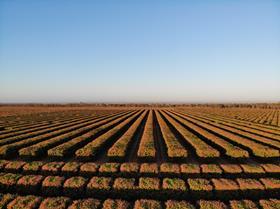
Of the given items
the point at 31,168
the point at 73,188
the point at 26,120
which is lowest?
the point at 73,188

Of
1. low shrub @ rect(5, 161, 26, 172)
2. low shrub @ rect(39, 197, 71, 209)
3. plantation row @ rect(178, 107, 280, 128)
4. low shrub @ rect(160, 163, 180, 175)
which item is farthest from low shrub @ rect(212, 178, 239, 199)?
plantation row @ rect(178, 107, 280, 128)

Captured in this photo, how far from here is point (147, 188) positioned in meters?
7.36

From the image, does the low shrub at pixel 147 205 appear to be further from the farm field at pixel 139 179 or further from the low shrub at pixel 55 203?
the low shrub at pixel 55 203

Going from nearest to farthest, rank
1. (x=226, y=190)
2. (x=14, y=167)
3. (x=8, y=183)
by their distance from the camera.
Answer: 1. (x=226, y=190)
2. (x=8, y=183)
3. (x=14, y=167)

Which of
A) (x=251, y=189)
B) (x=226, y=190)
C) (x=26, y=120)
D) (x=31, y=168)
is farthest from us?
(x=26, y=120)

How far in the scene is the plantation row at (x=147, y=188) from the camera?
23.8ft

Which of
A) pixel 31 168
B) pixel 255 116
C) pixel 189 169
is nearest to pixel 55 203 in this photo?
pixel 31 168

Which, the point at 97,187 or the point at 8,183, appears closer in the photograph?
the point at 97,187

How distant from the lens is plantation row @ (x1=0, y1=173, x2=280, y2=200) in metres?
7.25

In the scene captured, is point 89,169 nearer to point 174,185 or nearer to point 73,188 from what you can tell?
point 73,188

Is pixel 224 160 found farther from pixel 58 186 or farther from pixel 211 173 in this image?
pixel 58 186

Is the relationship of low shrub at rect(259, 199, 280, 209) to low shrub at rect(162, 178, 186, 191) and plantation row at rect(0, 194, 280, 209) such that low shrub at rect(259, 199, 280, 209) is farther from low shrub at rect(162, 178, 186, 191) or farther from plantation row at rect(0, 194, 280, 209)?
low shrub at rect(162, 178, 186, 191)

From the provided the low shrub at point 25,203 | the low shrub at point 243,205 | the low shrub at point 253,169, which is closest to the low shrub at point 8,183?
the low shrub at point 25,203

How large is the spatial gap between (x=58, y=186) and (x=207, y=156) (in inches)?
307
